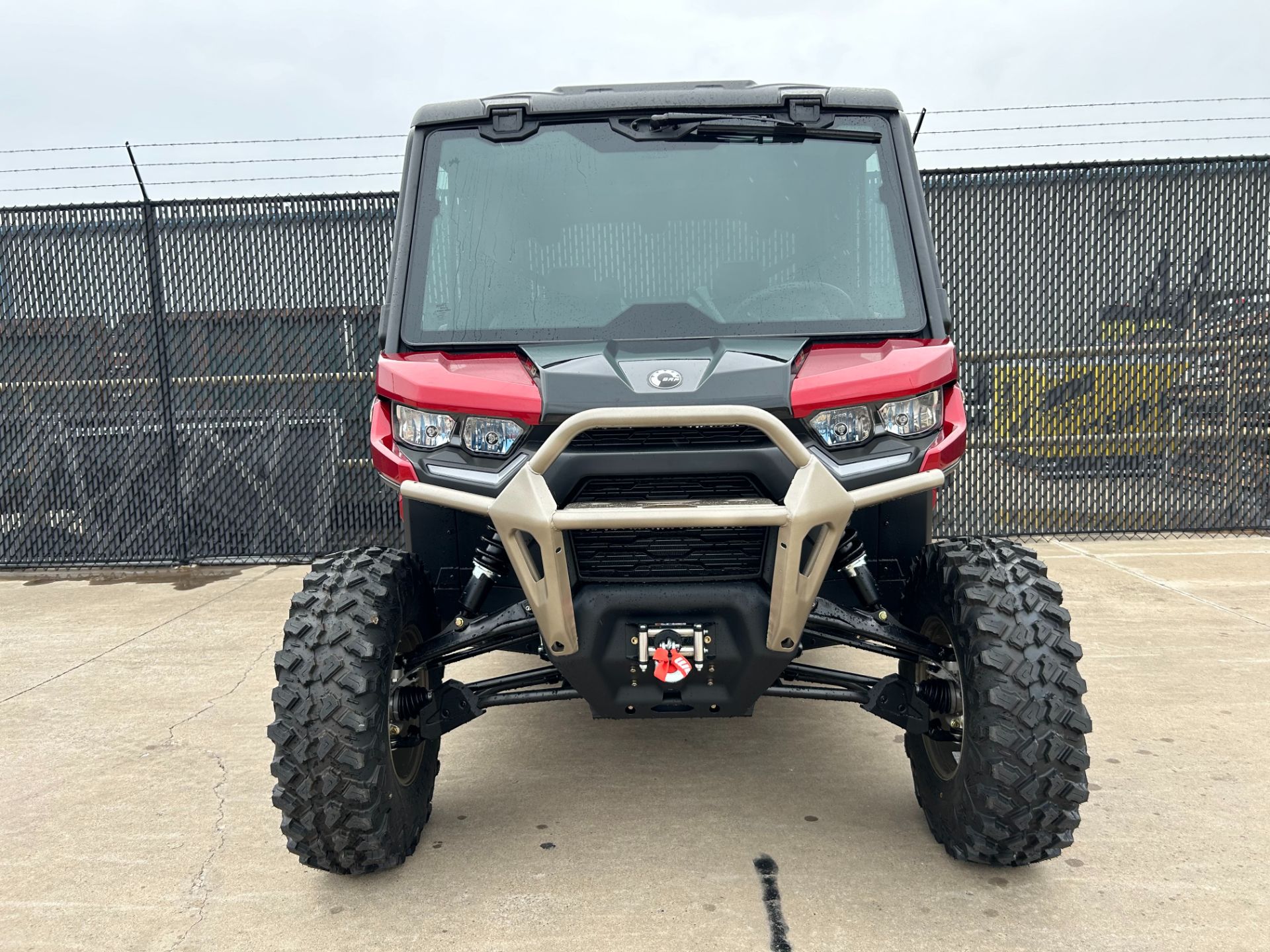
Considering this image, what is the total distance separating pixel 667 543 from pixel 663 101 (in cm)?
145

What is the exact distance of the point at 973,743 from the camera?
2850mm

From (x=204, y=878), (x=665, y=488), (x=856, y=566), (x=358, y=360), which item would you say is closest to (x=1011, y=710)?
(x=856, y=566)

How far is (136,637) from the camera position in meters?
6.10

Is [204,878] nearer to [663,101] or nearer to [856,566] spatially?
[856,566]

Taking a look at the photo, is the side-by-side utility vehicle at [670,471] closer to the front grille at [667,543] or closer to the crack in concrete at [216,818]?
the front grille at [667,543]

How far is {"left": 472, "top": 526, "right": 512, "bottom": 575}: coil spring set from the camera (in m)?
2.98

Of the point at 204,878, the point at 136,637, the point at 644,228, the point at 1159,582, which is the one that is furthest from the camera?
the point at 1159,582

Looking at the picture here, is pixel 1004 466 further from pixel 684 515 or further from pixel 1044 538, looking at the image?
pixel 684 515

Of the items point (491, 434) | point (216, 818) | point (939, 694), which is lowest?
point (216, 818)

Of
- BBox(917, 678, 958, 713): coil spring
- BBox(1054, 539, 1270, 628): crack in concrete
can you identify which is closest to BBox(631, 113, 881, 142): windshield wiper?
BBox(917, 678, 958, 713): coil spring

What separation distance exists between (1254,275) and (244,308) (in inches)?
303

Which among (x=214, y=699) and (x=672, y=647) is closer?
(x=672, y=647)

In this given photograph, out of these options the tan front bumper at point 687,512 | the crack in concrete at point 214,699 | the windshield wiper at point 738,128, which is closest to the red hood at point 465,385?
the tan front bumper at point 687,512

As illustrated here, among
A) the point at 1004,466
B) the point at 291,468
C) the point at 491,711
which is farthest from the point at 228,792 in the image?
the point at 1004,466
